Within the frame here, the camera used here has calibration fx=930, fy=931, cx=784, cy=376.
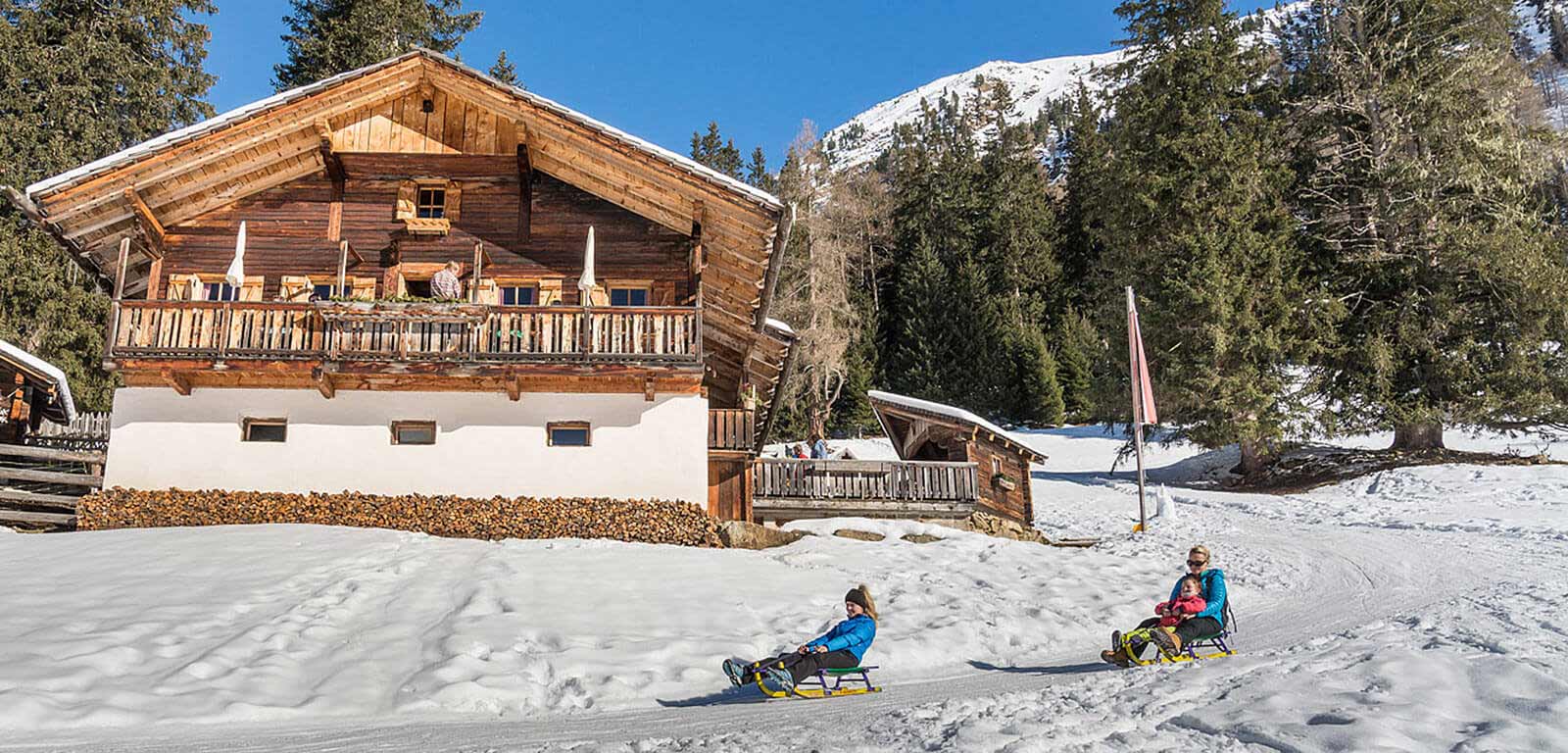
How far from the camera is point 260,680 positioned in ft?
25.9

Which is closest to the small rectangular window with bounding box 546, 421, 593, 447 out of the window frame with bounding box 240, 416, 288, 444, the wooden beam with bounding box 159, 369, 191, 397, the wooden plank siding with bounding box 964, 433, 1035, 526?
the window frame with bounding box 240, 416, 288, 444

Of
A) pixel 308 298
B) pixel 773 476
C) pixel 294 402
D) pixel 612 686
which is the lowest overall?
pixel 612 686

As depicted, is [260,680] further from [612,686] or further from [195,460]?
[195,460]

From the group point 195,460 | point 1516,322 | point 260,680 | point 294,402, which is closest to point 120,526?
point 195,460

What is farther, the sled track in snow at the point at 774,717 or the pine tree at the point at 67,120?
the pine tree at the point at 67,120

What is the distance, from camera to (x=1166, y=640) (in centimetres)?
853

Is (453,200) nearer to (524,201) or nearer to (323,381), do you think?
(524,201)

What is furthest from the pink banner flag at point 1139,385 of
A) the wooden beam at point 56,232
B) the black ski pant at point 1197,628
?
the wooden beam at point 56,232

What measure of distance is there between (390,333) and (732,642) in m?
10.1

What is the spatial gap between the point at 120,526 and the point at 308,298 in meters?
5.14

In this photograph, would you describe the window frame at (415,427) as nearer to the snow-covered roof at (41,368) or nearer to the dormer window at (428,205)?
the dormer window at (428,205)

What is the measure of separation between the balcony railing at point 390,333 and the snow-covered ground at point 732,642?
3.33m

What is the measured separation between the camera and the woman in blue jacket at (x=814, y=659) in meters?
8.08

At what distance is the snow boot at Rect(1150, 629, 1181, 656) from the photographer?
8.53 m
